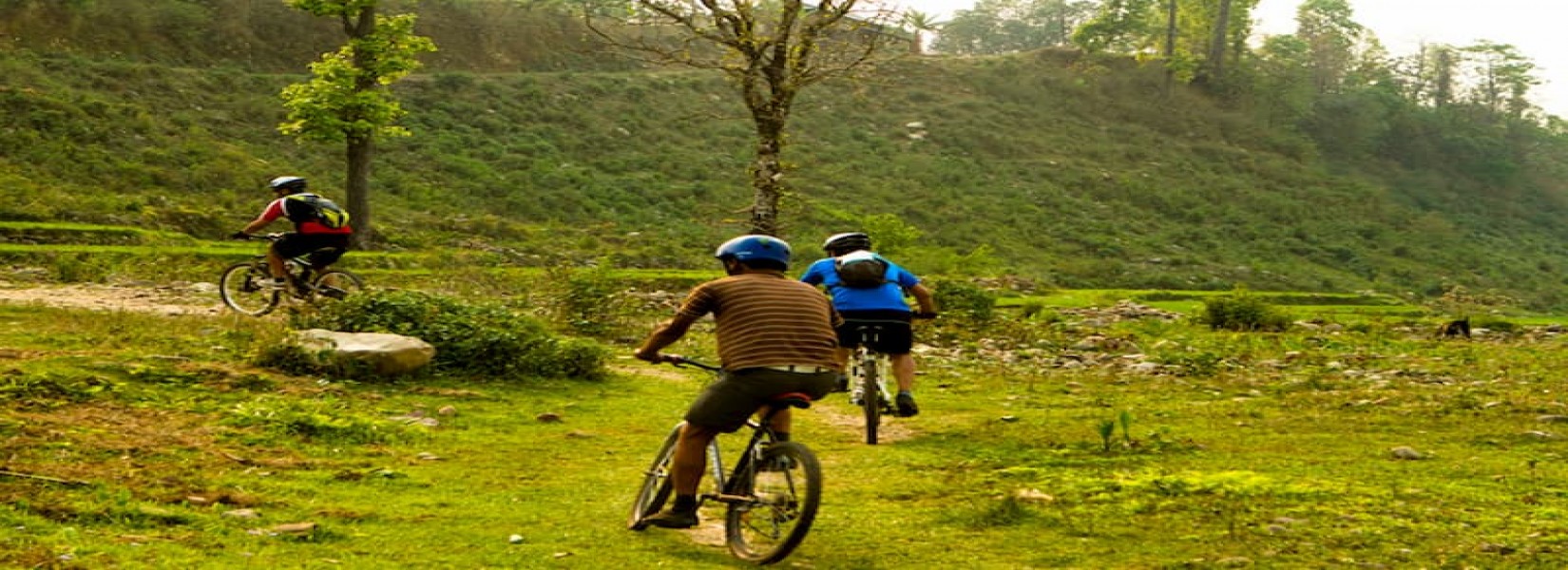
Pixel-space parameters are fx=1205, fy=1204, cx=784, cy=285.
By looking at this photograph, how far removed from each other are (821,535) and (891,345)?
13.1 ft

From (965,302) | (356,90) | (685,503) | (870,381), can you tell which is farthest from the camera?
(356,90)

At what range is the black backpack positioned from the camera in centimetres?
992

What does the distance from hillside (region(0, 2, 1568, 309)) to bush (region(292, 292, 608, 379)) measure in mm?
5567

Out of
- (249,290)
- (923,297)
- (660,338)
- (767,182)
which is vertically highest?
(767,182)

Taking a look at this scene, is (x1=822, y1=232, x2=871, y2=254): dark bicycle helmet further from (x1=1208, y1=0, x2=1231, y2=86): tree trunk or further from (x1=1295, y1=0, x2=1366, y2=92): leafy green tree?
(x1=1295, y1=0, x2=1366, y2=92): leafy green tree

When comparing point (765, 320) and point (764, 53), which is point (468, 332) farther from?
point (765, 320)

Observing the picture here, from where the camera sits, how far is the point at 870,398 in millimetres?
9875

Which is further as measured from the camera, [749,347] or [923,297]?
[923,297]

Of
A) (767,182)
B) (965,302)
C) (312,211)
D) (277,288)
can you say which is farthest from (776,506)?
(965,302)

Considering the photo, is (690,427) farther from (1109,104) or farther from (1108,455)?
(1109,104)

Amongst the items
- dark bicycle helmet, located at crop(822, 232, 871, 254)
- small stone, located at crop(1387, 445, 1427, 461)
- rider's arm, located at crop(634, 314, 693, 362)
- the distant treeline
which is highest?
the distant treeline

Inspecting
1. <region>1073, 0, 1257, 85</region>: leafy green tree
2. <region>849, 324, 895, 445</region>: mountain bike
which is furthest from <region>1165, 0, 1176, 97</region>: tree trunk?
<region>849, 324, 895, 445</region>: mountain bike

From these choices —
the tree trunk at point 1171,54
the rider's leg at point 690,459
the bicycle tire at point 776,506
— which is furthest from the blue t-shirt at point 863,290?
the tree trunk at point 1171,54

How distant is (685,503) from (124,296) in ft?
45.1
